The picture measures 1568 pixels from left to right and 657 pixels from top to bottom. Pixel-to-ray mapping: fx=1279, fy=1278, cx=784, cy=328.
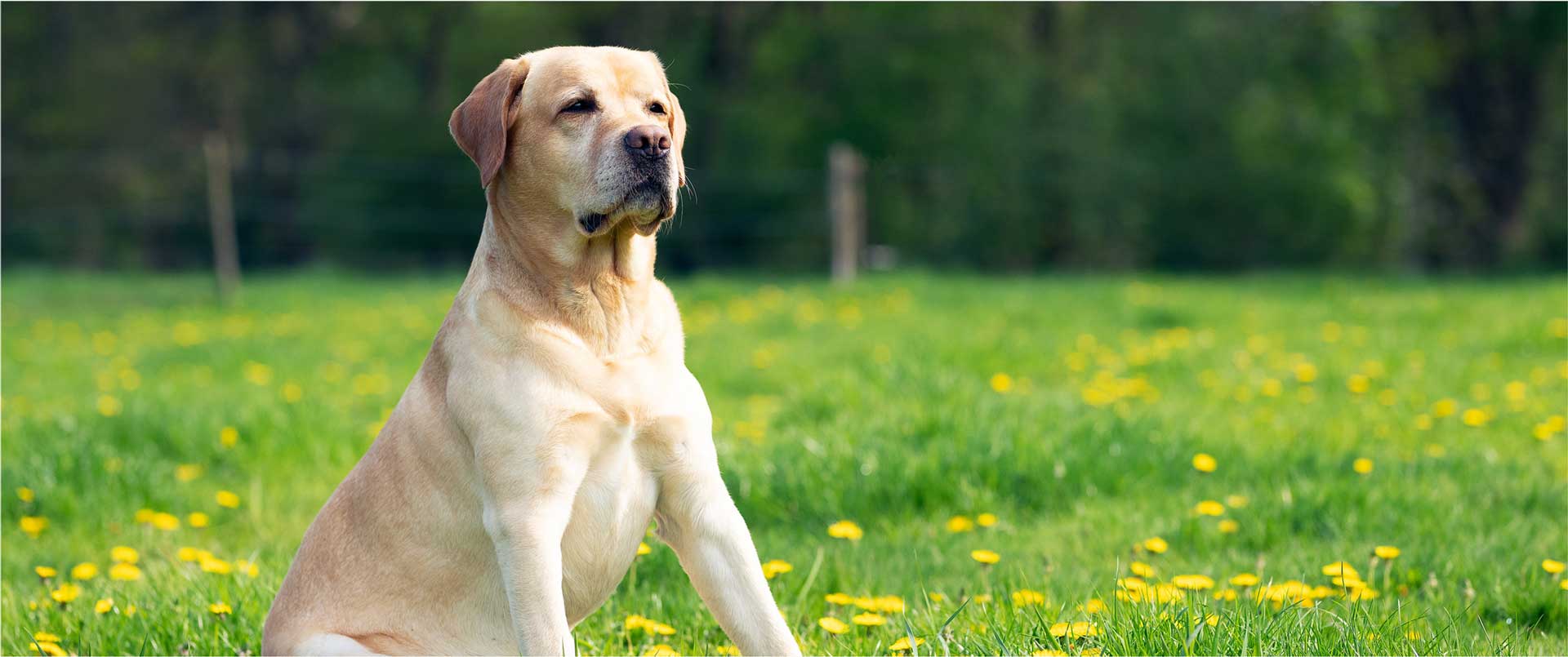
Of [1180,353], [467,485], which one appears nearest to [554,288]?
[467,485]

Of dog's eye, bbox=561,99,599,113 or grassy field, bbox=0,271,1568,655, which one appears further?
grassy field, bbox=0,271,1568,655

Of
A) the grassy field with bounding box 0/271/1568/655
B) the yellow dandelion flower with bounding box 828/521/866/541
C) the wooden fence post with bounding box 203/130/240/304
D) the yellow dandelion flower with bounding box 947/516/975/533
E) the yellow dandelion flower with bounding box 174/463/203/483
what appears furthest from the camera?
the wooden fence post with bounding box 203/130/240/304

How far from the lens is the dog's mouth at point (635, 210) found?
2.58 metres

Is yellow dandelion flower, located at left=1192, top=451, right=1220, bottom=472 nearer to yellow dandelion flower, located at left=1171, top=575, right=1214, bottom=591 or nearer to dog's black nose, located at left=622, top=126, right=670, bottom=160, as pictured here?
yellow dandelion flower, located at left=1171, top=575, right=1214, bottom=591

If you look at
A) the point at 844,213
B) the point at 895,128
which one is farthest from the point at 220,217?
the point at 895,128

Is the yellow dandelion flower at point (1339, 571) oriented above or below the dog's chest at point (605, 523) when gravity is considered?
below

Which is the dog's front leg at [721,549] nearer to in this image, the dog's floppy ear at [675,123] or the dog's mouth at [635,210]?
the dog's mouth at [635,210]

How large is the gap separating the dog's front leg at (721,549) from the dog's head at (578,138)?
0.50 m

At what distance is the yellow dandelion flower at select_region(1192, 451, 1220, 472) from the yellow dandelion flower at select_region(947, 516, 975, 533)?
3.10 feet

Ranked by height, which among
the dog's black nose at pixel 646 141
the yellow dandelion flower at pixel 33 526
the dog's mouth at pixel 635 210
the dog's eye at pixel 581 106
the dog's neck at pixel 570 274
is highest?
the dog's eye at pixel 581 106

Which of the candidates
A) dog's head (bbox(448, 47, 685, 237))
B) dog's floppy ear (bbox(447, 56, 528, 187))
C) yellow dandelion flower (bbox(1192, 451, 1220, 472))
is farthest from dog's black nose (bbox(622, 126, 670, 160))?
yellow dandelion flower (bbox(1192, 451, 1220, 472))

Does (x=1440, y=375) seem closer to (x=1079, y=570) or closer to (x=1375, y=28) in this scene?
(x=1079, y=570)

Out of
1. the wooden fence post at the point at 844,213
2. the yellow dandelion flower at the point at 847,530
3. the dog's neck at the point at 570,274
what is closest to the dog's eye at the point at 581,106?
the dog's neck at the point at 570,274

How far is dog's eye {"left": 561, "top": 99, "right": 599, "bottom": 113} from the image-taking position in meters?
2.62
